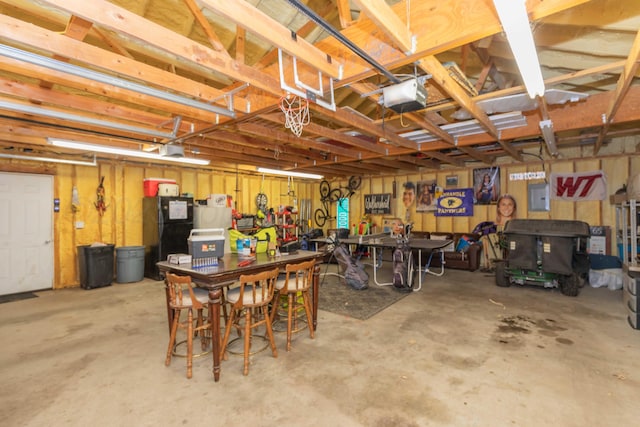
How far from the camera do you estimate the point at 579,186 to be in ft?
22.8

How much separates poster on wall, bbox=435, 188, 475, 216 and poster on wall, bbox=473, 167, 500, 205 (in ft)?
0.55

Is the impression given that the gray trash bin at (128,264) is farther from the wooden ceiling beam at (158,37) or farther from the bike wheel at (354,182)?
the bike wheel at (354,182)

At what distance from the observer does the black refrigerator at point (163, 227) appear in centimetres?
673

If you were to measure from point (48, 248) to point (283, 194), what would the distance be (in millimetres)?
6170

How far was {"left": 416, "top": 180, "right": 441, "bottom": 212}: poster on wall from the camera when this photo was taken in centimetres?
902

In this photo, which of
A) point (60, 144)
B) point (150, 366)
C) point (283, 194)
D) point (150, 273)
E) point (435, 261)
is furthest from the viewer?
point (283, 194)

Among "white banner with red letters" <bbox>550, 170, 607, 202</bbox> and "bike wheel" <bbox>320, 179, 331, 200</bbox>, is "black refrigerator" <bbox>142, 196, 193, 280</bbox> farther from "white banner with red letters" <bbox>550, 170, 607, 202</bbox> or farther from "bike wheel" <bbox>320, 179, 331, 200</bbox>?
"white banner with red letters" <bbox>550, 170, 607, 202</bbox>

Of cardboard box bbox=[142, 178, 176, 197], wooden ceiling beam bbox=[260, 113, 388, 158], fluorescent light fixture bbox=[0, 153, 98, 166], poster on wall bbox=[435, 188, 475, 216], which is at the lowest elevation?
poster on wall bbox=[435, 188, 475, 216]

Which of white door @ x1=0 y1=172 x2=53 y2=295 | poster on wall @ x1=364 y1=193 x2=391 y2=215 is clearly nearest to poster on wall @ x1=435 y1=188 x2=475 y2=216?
poster on wall @ x1=364 y1=193 x2=391 y2=215

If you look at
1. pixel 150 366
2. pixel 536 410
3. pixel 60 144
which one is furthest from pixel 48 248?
pixel 536 410

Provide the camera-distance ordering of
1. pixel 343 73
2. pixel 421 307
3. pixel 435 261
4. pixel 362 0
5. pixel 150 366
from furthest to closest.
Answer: pixel 435 261 → pixel 421 307 → pixel 150 366 → pixel 343 73 → pixel 362 0

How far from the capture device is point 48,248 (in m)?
6.19

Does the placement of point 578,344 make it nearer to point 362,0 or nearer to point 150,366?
point 362,0

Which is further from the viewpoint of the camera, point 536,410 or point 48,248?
point 48,248
